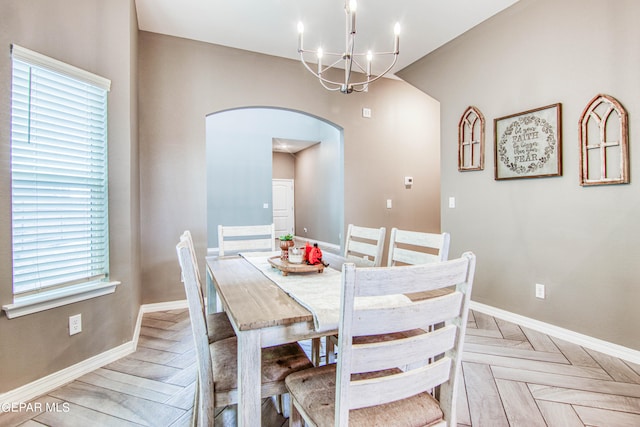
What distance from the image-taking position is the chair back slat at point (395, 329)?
792mm

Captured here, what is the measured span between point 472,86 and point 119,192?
10.9 feet

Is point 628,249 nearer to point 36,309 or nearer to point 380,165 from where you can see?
point 380,165

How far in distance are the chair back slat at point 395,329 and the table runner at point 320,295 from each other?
0.23 meters

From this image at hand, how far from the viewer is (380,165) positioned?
432 cm

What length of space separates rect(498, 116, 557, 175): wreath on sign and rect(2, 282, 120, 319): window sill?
10.9ft

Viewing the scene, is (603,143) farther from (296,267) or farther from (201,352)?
(201,352)

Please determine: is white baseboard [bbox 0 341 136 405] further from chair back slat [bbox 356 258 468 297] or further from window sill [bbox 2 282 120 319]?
chair back slat [bbox 356 258 468 297]

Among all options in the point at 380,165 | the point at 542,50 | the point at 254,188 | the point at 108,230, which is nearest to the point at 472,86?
the point at 542,50

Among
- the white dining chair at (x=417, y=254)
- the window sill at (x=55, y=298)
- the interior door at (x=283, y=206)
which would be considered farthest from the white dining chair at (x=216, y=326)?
the interior door at (x=283, y=206)

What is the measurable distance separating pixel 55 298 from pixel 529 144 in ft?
11.9

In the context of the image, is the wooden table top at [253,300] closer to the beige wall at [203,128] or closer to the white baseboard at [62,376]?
the white baseboard at [62,376]

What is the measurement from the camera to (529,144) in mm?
2703

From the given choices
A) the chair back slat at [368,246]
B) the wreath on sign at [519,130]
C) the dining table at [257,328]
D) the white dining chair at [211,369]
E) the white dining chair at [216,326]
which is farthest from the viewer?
the wreath on sign at [519,130]

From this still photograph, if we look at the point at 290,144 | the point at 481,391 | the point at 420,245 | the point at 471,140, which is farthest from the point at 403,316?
the point at 290,144
